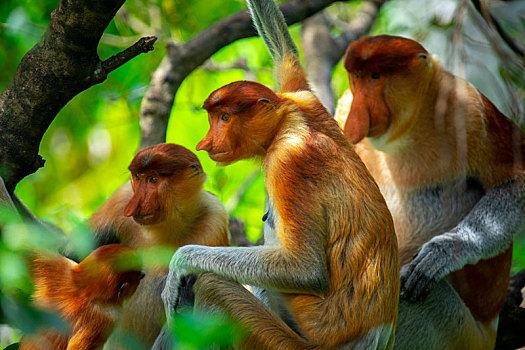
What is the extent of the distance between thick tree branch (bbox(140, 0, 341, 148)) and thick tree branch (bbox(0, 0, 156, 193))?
1520 millimetres

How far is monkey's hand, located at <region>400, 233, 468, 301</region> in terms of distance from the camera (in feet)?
11.1

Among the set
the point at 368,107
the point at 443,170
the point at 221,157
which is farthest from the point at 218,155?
the point at 443,170

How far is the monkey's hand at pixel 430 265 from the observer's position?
11.1 feet

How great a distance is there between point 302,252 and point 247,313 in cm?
33

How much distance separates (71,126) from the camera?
16.6ft

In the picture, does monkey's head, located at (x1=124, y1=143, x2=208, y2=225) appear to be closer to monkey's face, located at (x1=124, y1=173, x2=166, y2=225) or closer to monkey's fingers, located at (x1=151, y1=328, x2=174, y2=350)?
monkey's face, located at (x1=124, y1=173, x2=166, y2=225)

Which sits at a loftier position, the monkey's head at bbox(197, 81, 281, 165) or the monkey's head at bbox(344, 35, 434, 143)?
the monkey's head at bbox(197, 81, 281, 165)

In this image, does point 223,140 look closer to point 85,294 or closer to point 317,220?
point 317,220

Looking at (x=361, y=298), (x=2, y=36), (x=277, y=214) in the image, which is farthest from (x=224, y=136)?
(x=2, y=36)

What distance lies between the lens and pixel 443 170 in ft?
12.4

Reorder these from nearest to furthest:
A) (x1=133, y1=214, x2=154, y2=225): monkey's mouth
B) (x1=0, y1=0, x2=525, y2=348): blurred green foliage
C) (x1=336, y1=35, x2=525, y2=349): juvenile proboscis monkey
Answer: (x1=133, y1=214, x2=154, y2=225): monkey's mouth → (x1=336, y1=35, x2=525, y2=349): juvenile proboscis monkey → (x1=0, y1=0, x2=525, y2=348): blurred green foliage

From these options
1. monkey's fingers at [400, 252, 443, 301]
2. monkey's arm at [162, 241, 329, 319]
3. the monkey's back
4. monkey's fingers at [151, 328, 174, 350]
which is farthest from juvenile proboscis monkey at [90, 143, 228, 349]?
monkey's fingers at [400, 252, 443, 301]

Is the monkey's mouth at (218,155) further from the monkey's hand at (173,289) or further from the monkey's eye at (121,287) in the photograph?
the monkey's eye at (121,287)

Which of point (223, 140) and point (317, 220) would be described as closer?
point (317, 220)
